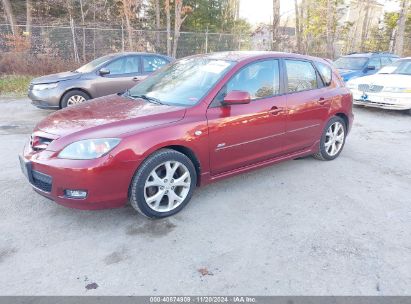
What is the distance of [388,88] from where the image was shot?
8.89 metres

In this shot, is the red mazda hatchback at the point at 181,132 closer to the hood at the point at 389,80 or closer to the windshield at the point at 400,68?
the hood at the point at 389,80

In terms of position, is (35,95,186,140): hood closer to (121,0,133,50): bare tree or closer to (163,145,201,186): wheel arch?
(163,145,201,186): wheel arch

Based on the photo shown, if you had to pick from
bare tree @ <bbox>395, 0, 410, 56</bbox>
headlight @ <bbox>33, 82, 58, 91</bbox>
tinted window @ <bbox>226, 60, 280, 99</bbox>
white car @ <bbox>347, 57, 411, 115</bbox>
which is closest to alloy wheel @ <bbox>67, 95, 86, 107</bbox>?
headlight @ <bbox>33, 82, 58, 91</bbox>

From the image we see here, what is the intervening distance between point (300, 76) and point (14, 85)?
1069 cm

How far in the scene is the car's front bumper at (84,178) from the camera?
3023 mm

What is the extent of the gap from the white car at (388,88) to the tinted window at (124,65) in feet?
19.8

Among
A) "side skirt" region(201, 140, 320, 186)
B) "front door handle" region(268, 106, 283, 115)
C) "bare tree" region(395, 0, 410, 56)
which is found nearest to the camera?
"side skirt" region(201, 140, 320, 186)

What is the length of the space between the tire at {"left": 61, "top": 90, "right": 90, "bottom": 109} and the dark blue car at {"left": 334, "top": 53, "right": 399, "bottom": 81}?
26.7 feet

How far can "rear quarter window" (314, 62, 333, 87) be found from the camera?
16.5 ft

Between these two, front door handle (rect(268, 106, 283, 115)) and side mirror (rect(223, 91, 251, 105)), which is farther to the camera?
front door handle (rect(268, 106, 283, 115))

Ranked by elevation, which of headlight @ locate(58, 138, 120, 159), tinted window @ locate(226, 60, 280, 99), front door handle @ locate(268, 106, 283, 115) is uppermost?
tinted window @ locate(226, 60, 280, 99)

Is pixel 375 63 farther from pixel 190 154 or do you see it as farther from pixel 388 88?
pixel 190 154

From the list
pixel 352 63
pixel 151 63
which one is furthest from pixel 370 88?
pixel 151 63

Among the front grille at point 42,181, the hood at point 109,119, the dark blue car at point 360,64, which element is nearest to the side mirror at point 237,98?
the hood at point 109,119
